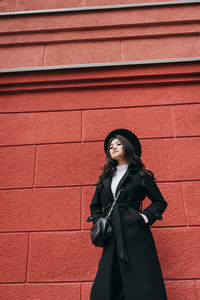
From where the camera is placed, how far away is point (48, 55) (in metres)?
3.46

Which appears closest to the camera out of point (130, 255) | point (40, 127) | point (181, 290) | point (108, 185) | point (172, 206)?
point (130, 255)

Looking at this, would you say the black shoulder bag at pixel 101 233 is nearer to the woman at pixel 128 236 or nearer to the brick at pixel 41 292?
the woman at pixel 128 236

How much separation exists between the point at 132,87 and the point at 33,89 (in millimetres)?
1320

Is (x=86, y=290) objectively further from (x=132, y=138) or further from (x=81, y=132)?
(x=81, y=132)

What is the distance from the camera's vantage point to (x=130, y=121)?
3129 mm

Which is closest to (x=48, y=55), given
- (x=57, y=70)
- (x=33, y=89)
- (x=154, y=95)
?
(x=57, y=70)

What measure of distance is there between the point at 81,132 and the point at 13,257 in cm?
161

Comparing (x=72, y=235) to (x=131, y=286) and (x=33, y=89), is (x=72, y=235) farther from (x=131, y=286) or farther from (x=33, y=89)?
(x=33, y=89)

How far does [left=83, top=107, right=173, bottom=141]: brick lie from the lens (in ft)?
10.1

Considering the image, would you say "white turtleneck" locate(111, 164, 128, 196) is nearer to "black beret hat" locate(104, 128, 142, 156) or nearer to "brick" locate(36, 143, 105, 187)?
"black beret hat" locate(104, 128, 142, 156)

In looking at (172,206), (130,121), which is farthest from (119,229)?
(130,121)

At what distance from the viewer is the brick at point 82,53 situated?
11.2 feet

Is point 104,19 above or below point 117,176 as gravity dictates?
above

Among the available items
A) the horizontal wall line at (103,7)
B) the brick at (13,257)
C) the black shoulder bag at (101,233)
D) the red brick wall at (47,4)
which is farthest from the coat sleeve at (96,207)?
the red brick wall at (47,4)
